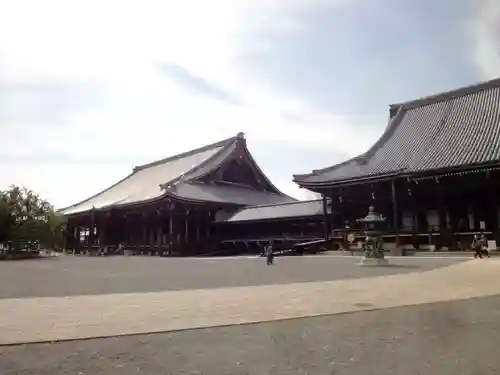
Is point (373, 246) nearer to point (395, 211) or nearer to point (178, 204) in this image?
point (395, 211)

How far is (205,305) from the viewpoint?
8.34 metres

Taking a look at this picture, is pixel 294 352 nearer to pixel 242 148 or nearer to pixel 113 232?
pixel 242 148

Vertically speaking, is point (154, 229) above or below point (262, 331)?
above

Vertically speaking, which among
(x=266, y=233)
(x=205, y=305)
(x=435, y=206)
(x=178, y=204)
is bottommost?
(x=205, y=305)

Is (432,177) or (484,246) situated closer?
(484,246)

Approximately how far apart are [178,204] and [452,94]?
19.8 meters

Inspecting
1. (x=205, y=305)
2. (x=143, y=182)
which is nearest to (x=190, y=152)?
(x=143, y=182)

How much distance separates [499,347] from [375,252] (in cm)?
1297

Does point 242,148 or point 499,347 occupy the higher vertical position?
point 242,148

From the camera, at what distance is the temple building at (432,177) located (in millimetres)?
24953

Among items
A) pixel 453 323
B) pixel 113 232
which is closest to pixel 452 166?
pixel 453 323

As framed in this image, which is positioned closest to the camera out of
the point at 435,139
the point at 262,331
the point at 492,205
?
the point at 262,331

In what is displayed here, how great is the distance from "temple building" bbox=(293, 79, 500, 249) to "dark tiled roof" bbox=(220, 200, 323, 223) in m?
1.72

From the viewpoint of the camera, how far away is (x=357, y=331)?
244 inches
